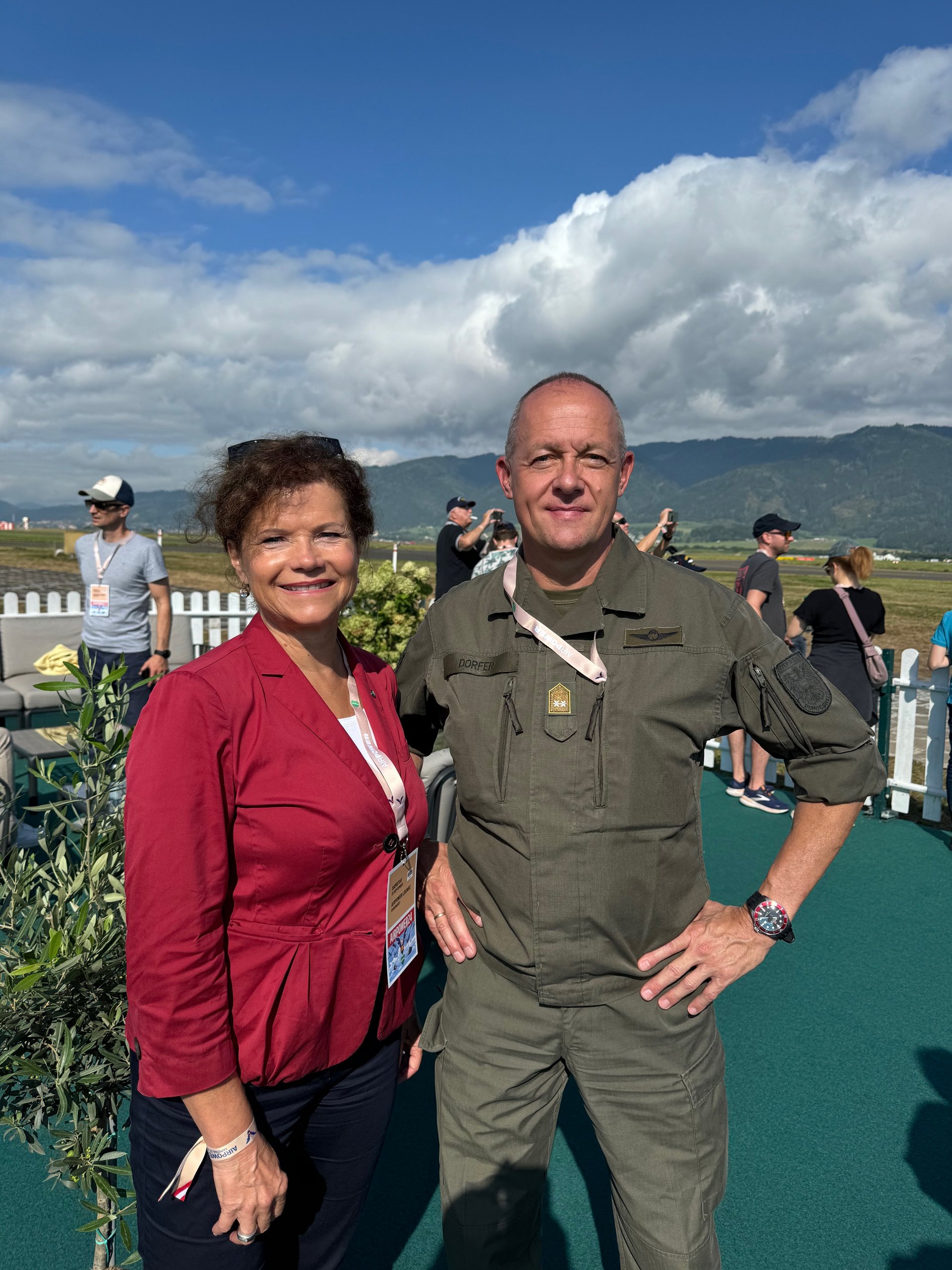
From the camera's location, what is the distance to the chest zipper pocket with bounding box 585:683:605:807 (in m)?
1.63

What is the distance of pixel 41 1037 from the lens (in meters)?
1.66

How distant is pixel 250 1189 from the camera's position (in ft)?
4.44

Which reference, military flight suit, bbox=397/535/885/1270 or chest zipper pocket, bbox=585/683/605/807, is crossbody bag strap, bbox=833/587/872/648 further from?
chest zipper pocket, bbox=585/683/605/807

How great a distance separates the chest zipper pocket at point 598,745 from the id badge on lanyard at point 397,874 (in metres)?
0.41

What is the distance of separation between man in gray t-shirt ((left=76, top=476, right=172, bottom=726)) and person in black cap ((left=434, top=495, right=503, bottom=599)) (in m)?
2.97

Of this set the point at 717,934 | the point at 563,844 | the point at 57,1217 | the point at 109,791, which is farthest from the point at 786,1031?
the point at 109,791

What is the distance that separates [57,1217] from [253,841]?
212cm

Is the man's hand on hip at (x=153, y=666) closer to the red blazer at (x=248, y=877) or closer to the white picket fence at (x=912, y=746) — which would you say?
the red blazer at (x=248, y=877)

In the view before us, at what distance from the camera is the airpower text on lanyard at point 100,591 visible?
18.5 feet

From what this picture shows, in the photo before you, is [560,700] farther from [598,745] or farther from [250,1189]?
[250,1189]

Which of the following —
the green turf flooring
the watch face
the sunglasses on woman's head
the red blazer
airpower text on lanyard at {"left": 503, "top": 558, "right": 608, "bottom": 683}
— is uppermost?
the sunglasses on woman's head

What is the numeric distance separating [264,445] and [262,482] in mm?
106

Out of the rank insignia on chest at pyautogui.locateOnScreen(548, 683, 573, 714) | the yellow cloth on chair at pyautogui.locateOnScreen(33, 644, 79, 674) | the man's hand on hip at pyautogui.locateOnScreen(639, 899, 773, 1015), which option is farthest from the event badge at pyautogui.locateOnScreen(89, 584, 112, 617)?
the man's hand on hip at pyautogui.locateOnScreen(639, 899, 773, 1015)

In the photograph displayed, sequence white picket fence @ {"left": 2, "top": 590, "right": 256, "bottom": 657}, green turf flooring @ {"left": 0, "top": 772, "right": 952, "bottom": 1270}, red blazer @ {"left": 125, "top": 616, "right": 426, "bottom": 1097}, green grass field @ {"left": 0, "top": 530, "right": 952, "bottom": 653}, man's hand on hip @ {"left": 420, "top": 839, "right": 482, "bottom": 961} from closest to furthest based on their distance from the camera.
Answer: red blazer @ {"left": 125, "top": 616, "right": 426, "bottom": 1097}
man's hand on hip @ {"left": 420, "top": 839, "right": 482, "bottom": 961}
green turf flooring @ {"left": 0, "top": 772, "right": 952, "bottom": 1270}
white picket fence @ {"left": 2, "top": 590, "right": 256, "bottom": 657}
green grass field @ {"left": 0, "top": 530, "right": 952, "bottom": 653}
